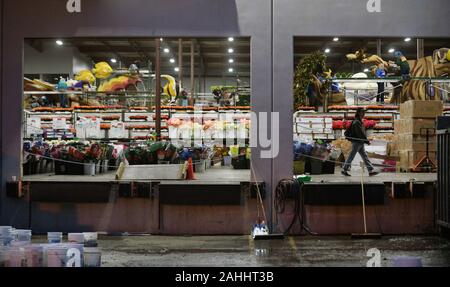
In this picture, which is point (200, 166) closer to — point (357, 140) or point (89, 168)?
point (89, 168)

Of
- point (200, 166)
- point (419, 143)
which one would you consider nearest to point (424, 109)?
point (419, 143)

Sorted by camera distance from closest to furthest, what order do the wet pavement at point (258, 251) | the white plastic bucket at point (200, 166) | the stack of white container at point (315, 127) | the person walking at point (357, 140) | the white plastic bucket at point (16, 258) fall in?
the white plastic bucket at point (16, 258) → the wet pavement at point (258, 251) → the person walking at point (357, 140) → the white plastic bucket at point (200, 166) → the stack of white container at point (315, 127)

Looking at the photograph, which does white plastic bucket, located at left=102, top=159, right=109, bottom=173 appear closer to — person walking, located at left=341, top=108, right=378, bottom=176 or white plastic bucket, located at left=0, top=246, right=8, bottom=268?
person walking, located at left=341, top=108, right=378, bottom=176

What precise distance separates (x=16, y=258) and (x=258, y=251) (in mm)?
3467

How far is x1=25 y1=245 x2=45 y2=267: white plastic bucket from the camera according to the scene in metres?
4.56

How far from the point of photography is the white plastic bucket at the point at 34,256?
456cm

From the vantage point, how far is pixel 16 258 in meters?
4.56

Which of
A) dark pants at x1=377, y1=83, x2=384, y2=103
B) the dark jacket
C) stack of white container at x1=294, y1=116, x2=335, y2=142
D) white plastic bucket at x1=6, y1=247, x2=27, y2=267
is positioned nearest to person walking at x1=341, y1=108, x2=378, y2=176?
the dark jacket

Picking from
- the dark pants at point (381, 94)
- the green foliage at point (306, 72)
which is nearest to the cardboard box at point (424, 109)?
the green foliage at point (306, 72)

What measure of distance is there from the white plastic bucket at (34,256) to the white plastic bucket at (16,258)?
4 centimetres

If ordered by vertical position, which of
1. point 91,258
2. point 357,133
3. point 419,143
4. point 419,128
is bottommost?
point 91,258

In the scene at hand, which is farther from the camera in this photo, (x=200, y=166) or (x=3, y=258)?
(x=200, y=166)

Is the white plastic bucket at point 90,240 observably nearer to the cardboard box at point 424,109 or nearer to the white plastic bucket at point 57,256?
the white plastic bucket at point 57,256

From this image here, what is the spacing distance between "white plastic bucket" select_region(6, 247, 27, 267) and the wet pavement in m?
1.79
